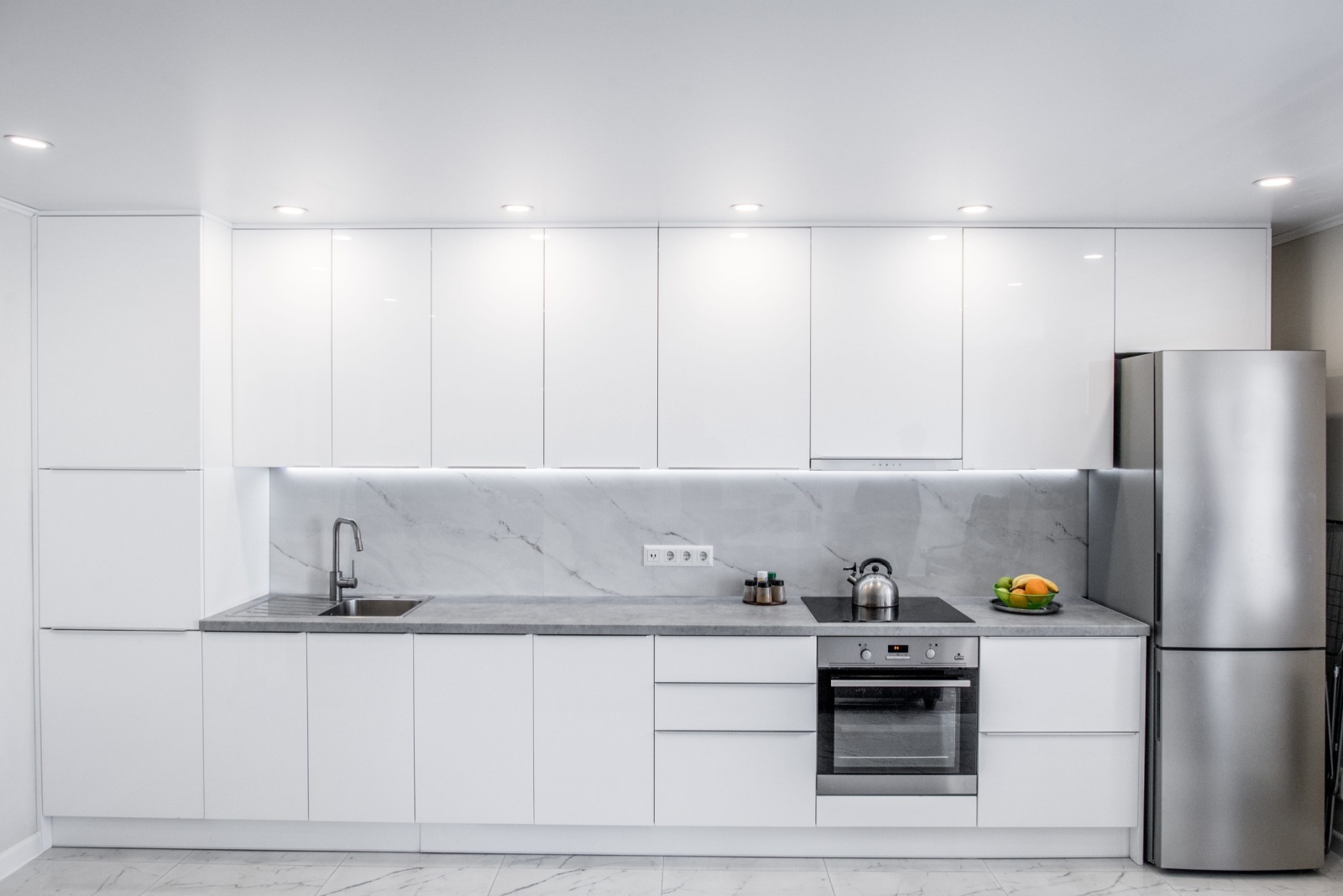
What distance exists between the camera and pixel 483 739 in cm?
308

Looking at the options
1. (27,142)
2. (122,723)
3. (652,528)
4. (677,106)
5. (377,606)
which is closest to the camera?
(677,106)

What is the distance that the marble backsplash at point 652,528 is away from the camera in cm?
362

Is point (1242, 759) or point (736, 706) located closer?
point (1242, 759)

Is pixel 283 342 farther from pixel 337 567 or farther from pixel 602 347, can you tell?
pixel 602 347

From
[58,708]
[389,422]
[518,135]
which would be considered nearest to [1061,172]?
[518,135]

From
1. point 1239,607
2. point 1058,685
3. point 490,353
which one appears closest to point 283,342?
point 490,353

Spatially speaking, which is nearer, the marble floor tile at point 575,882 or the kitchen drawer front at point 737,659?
the marble floor tile at point 575,882

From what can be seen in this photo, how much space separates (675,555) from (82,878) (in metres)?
2.43

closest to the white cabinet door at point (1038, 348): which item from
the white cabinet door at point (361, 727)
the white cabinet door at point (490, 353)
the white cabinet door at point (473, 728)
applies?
the white cabinet door at point (490, 353)

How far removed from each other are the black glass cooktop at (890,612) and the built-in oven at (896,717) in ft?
0.39

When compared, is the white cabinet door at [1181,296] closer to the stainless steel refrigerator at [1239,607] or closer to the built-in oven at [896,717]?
the stainless steel refrigerator at [1239,607]

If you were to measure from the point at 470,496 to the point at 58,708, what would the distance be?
66.1 inches

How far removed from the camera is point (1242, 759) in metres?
2.90

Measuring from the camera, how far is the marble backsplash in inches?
143
